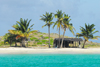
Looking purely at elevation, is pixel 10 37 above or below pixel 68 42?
above

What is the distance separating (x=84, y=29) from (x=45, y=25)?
37.7ft

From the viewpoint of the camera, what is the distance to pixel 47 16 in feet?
123

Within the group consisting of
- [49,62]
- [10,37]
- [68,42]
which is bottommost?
[49,62]

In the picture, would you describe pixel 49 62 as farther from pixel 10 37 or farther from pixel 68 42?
pixel 68 42

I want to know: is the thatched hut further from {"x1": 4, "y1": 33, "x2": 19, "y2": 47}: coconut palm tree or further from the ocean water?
the ocean water

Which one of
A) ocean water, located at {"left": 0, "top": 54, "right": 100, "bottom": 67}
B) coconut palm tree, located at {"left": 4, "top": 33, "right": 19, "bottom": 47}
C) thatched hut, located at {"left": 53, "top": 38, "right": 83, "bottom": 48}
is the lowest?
ocean water, located at {"left": 0, "top": 54, "right": 100, "bottom": 67}

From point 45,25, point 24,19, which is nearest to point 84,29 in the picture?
point 45,25

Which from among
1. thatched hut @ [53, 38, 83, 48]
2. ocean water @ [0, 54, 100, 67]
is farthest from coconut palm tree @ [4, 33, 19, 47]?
ocean water @ [0, 54, 100, 67]

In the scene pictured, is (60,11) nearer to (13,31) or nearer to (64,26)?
(64,26)

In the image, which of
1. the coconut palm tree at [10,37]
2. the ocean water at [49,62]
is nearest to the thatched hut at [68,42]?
the coconut palm tree at [10,37]

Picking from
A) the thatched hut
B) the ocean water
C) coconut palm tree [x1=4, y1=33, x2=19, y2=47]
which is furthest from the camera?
coconut palm tree [x1=4, y1=33, x2=19, y2=47]

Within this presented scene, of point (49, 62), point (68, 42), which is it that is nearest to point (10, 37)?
point (68, 42)

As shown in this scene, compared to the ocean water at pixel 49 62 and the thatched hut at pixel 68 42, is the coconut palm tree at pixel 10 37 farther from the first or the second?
the ocean water at pixel 49 62

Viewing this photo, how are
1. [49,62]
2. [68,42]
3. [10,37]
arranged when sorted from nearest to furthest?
[49,62] → [10,37] → [68,42]
